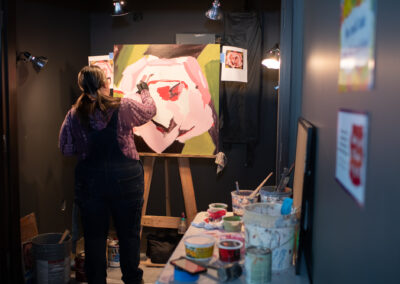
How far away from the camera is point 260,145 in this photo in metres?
3.59

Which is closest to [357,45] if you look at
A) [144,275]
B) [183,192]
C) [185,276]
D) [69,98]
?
[185,276]

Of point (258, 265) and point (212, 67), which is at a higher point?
point (212, 67)

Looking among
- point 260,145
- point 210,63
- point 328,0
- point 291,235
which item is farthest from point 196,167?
point 328,0

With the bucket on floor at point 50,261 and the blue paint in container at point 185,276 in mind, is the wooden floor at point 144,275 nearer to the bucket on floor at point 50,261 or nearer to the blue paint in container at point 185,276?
the bucket on floor at point 50,261

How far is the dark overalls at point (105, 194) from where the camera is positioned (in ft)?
7.40

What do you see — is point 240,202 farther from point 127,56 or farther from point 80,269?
point 127,56

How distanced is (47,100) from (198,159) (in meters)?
1.36

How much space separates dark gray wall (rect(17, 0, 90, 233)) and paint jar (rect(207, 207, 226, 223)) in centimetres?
163

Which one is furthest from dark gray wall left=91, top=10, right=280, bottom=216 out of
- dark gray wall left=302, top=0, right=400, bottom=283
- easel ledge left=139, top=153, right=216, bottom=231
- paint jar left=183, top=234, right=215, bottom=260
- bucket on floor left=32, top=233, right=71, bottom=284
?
dark gray wall left=302, top=0, right=400, bottom=283

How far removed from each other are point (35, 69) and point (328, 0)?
2562mm

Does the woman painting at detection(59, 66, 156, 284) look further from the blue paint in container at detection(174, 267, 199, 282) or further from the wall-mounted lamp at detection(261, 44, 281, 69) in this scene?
the blue paint in container at detection(174, 267, 199, 282)

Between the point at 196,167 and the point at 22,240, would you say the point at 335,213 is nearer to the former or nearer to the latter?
the point at 22,240

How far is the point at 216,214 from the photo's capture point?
1.92 meters

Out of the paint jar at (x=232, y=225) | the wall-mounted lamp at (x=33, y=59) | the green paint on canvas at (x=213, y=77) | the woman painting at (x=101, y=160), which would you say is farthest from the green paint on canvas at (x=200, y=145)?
the paint jar at (x=232, y=225)
